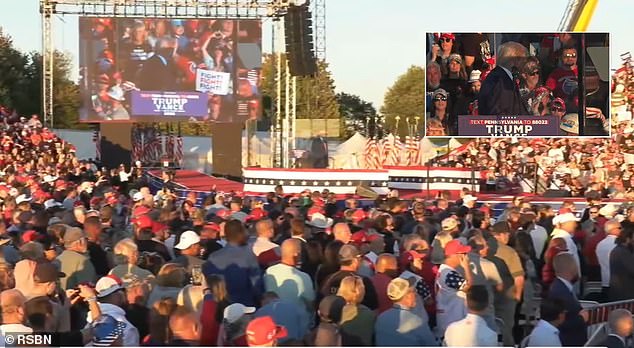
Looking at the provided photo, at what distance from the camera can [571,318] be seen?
23.9 feet

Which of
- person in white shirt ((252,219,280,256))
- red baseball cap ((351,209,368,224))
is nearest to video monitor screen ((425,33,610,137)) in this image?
red baseball cap ((351,209,368,224))

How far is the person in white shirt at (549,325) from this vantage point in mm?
6766

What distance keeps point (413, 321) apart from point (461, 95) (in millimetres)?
28236

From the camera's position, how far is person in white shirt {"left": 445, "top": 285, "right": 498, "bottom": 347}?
6.56m

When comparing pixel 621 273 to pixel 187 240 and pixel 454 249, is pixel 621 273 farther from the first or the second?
pixel 187 240

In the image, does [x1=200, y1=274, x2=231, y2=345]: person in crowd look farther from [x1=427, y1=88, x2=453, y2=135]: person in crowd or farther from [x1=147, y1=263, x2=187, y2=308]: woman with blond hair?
[x1=427, y1=88, x2=453, y2=135]: person in crowd

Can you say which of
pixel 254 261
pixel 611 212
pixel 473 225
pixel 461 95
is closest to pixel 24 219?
pixel 254 261

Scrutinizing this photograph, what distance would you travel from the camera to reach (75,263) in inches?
341

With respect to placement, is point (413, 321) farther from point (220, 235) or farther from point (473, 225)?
point (473, 225)

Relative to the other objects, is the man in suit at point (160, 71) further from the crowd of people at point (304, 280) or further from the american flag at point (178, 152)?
the crowd of people at point (304, 280)

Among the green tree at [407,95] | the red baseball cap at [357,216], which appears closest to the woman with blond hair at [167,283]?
the red baseball cap at [357,216]

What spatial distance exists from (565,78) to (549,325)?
2910 cm

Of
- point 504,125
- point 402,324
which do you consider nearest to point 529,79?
point 504,125

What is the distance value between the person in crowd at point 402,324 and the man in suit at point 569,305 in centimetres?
94
